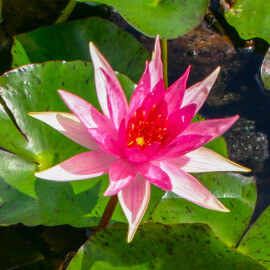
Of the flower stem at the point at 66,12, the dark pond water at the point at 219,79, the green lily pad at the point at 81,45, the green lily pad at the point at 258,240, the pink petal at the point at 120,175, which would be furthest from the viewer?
the flower stem at the point at 66,12

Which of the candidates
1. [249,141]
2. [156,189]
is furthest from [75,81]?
[249,141]

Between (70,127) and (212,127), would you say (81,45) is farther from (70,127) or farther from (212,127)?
(212,127)

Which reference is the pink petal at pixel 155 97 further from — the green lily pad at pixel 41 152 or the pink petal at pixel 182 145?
the green lily pad at pixel 41 152

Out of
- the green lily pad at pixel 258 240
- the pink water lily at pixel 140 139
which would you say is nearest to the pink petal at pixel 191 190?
the pink water lily at pixel 140 139

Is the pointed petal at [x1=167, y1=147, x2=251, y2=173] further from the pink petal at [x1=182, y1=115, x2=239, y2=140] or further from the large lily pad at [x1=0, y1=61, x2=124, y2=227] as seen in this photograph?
the large lily pad at [x1=0, y1=61, x2=124, y2=227]

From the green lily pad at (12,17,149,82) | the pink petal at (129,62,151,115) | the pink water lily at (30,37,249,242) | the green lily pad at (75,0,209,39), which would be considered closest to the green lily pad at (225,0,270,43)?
the green lily pad at (75,0,209,39)

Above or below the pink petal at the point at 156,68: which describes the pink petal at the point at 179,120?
below

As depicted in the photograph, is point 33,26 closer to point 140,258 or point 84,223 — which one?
point 84,223
